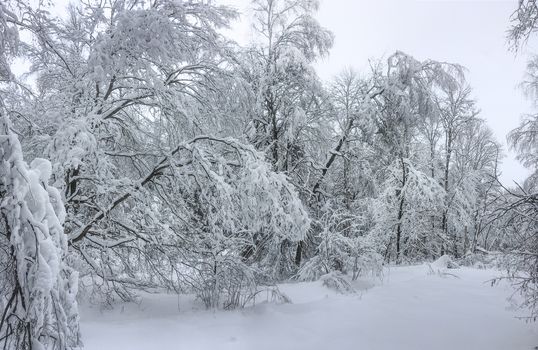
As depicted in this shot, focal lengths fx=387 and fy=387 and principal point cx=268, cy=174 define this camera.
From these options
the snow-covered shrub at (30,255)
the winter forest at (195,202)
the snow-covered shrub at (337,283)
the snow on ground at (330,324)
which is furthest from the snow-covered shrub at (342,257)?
the snow-covered shrub at (30,255)

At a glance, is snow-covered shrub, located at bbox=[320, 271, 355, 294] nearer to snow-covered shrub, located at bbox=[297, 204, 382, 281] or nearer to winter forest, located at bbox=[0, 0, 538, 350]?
winter forest, located at bbox=[0, 0, 538, 350]

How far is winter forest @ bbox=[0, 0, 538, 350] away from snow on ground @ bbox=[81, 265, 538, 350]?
0.03 m

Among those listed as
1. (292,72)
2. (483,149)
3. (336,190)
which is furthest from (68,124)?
(483,149)

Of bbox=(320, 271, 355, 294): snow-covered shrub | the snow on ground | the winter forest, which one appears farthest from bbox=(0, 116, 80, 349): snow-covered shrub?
bbox=(320, 271, 355, 294): snow-covered shrub

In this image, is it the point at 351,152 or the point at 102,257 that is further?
the point at 351,152

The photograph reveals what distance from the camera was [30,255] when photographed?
6.27 feet

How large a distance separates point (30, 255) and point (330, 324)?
3.77 m

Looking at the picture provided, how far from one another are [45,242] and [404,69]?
818cm

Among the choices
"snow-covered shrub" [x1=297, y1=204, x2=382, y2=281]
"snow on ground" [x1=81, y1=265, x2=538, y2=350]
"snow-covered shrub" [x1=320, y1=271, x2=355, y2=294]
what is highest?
"snow-covered shrub" [x1=297, y1=204, x2=382, y2=281]

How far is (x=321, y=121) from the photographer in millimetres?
8914

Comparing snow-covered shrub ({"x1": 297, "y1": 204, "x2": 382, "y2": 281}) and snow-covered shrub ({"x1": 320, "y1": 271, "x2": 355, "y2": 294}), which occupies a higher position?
snow-covered shrub ({"x1": 297, "y1": 204, "x2": 382, "y2": 281})

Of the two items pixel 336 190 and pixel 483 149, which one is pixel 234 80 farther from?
pixel 483 149

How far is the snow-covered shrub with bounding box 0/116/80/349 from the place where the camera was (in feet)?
5.97

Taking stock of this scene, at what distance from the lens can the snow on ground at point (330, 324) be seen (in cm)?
422
